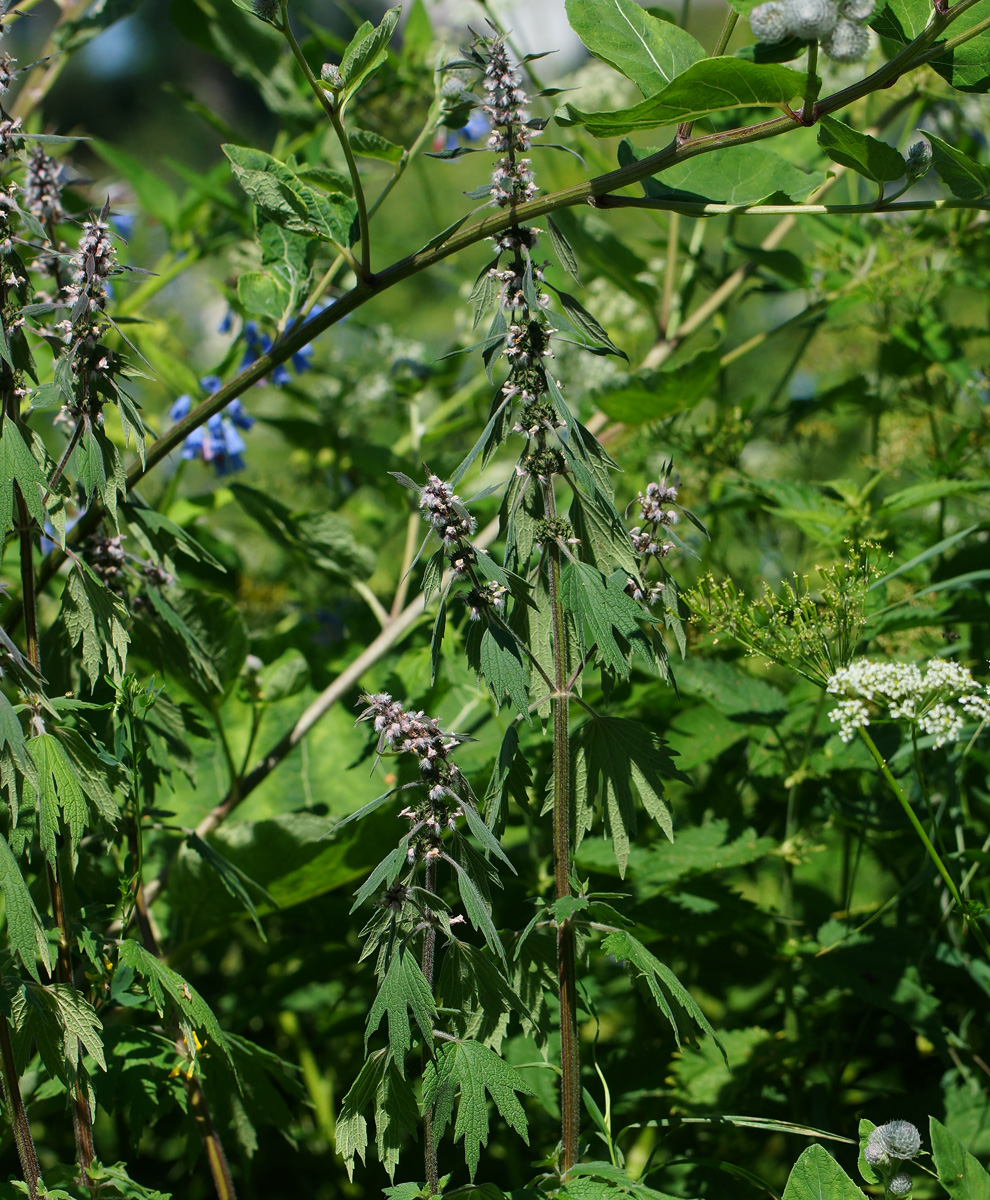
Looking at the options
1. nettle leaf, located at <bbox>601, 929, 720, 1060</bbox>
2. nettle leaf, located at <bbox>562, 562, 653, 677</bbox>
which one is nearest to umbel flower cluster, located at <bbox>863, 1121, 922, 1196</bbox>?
nettle leaf, located at <bbox>601, 929, 720, 1060</bbox>

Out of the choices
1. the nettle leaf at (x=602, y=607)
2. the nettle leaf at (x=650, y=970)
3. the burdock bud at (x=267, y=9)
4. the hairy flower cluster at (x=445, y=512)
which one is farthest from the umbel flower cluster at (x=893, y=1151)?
the burdock bud at (x=267, y=9)

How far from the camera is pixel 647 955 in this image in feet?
2.36

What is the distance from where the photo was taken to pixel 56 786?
2.33 feet

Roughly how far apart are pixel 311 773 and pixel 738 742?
575 millimetres

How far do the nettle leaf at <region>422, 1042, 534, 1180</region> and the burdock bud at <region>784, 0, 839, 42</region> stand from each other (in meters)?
0.67

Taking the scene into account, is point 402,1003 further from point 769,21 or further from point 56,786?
point 769,21

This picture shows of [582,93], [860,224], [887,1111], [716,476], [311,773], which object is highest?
[582,93]

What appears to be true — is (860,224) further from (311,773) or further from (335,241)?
(311,773)

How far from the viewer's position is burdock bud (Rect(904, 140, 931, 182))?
73 centimetres

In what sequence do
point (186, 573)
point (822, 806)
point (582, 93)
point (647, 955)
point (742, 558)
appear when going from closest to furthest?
point (647, 955)
point (822, 806)
point (186, 573)
point (582, 93)
point (742, 558)

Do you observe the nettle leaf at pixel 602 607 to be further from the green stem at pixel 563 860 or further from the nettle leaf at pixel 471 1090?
the nettle leaf at pixel 471 1090

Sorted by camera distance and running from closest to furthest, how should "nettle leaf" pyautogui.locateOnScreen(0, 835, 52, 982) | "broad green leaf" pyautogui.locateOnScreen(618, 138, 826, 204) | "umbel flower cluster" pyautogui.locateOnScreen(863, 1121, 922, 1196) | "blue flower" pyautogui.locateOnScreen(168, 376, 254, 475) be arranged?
1. "nettle leaf" pyautogui.locateOnScreen(0, 835, 52, 982)
2. "umbel flower cluster" pyautogui.locateOnScreen(863, 1121, 922, 1196)
3. "broad green leaf" pyautogui.locateOnScreen(618, 138, 826, 204)
4. "blue flower" pyautogui.locateOnScreen(168, 376, 254, 475)

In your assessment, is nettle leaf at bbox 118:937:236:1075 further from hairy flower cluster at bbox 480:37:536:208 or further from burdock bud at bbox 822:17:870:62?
burdock bud at bbox 822:17:870:62

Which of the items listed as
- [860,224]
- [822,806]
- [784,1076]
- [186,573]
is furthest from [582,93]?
[784,1076]
